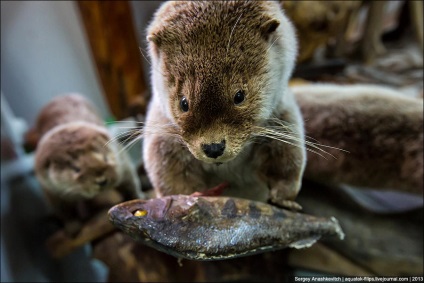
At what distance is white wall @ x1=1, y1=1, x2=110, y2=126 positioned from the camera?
129 inches

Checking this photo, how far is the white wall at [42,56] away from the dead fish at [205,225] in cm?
243

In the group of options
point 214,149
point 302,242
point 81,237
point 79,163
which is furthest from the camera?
point 81,237

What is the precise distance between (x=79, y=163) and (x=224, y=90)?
5.24 ft

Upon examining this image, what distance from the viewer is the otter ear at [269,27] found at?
1.35 meters

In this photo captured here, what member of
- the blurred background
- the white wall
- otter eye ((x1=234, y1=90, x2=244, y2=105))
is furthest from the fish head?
the white wall

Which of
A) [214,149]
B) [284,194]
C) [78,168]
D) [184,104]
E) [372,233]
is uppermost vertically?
[184,104]

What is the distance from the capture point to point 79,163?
256 centimetres

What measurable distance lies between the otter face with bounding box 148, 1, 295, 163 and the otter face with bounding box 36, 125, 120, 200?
1.27 meters

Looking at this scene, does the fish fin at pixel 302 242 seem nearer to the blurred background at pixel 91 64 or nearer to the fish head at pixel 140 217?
the fish head at pixel 140 217

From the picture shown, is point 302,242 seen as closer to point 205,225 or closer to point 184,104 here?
point 205,225

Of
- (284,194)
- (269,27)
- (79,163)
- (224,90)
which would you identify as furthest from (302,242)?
(79,163)

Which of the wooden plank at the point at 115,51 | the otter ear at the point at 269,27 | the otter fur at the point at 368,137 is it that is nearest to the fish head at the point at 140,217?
the otter ear at the point at 269,27

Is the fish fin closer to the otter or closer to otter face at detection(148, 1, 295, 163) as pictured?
the otter

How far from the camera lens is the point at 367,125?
2.30 meters
